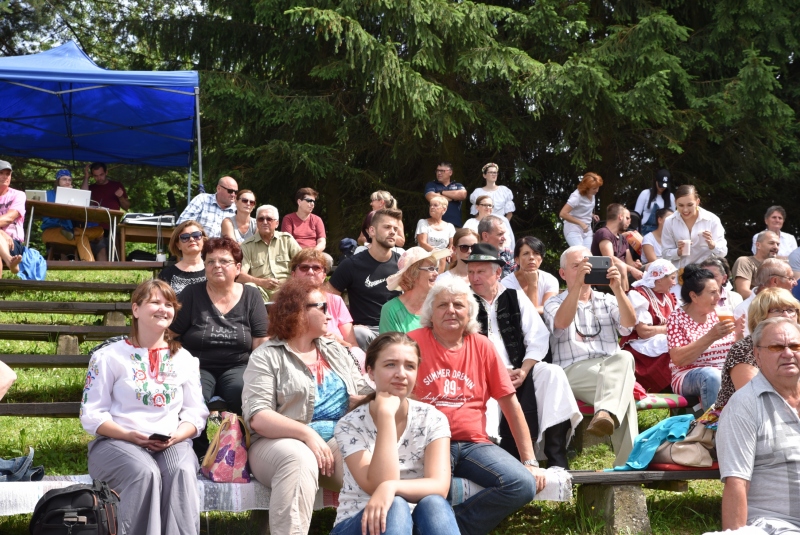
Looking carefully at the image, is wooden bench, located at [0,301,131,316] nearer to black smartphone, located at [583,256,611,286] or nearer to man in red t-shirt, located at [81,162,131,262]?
man in red t-shirt, located at [81,162,131,262]

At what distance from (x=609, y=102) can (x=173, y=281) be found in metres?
6.41

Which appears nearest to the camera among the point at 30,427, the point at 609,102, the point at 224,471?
the point at 224,471

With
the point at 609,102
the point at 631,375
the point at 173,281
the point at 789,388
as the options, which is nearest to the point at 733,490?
the point at 789,388

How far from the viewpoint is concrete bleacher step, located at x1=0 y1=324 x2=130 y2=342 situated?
268 inches

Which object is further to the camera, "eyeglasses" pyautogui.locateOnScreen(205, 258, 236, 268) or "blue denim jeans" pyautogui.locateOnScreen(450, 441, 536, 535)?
"eyeglasses" pyautogui.locateOnScreen(205, 258, 236, 268)

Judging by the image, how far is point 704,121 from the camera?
36.3 feet

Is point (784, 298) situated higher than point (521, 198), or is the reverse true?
point (521, 198)

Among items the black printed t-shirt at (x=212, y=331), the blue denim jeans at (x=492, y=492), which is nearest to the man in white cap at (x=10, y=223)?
the black printed t-shirt at (x=212, y=331)

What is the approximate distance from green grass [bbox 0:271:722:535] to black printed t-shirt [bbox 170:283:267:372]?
892 mm

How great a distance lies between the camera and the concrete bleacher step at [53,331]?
6.81 metres

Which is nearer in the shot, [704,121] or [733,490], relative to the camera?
[733,490]

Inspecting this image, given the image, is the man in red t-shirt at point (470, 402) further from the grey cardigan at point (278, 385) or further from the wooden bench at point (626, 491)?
the grey cardigan at point (278, 385)

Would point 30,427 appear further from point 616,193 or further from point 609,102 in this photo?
point 616,193

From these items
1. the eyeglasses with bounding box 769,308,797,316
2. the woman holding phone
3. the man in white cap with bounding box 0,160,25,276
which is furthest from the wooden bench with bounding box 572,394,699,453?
the man in white cap with bounding box 0,160,25,276
